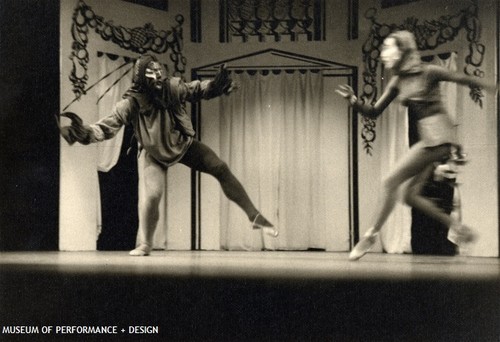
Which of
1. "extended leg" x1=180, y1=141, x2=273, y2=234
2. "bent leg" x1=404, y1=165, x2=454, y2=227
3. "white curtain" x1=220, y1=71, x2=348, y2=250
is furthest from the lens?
"white curtain" x1=220, y1=71, x2=348, y2=250

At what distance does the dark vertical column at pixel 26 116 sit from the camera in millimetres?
3287

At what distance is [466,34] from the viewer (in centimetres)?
343

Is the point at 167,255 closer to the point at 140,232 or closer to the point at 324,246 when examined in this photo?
the point at 140,232

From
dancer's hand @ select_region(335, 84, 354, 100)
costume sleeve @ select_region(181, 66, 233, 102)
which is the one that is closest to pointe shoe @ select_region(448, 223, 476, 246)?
dancer's hand @ select_region(335, 84, 354, 100)

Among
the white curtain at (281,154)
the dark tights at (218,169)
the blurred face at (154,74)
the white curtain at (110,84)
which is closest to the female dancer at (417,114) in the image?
the white curtain at (281,154)

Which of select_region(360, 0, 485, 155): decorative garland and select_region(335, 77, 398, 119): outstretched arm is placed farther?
select_region(335, 77, 398, 119): outstretched arm

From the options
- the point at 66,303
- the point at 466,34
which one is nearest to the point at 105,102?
the point at 66,303

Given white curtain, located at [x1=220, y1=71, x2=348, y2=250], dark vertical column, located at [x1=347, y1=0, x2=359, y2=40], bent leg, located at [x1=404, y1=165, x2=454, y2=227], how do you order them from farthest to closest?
white curtain, located at [x1=220, y1=71, x2=348, y2=250] < dark vertical column, located at [x1=347, y1=0, x2=359, y2=40] < bent leg, located at [x1=404, y1=165, x2=454, y2=227]

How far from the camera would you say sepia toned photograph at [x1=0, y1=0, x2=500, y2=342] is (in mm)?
3096

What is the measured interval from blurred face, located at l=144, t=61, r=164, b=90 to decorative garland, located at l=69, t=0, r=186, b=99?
0.14 meters

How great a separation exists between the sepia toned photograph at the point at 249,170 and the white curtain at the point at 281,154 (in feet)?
0.04

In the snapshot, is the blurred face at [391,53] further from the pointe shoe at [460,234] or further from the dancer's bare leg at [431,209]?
the pointe shoe at [460,234]

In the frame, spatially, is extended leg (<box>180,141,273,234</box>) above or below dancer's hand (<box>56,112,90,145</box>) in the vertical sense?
below

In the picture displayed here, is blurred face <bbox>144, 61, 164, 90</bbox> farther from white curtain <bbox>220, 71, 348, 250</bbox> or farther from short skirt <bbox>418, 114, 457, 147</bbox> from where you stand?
short skirt <bbox>418, 114, 457, 147</bbox>
